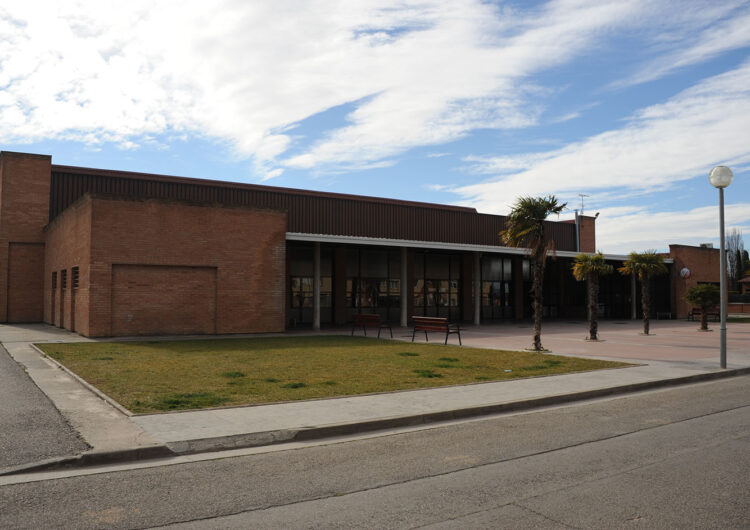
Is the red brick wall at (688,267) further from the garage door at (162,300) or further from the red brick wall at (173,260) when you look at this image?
the garage door at (162,300)

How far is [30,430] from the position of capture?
24.2ft

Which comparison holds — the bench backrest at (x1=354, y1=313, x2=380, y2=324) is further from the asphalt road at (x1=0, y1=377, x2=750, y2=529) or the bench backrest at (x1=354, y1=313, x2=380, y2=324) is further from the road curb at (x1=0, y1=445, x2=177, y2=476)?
A: the road curb at (x1=0, y1=445, x2=177, y2=476)

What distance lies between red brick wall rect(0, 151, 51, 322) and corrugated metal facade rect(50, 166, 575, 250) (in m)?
0.63

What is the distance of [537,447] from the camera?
706cm

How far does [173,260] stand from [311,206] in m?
11.0

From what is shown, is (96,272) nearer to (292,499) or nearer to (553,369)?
(553,369)

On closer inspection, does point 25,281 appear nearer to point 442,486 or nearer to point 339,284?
point 339,284

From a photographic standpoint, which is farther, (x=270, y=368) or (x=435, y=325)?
(x=435, y=325)

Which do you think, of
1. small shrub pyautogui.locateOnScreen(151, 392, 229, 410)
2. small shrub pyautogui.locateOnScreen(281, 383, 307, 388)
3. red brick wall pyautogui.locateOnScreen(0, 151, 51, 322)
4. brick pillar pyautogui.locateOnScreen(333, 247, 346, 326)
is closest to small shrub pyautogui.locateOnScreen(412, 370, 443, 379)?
small shrub pyautogui.locateOnScreen(281, 383, 307, 388)

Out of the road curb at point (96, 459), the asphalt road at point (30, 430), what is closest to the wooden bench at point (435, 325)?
the asphalt road at point (30, 430)

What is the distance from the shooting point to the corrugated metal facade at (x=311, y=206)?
29.0 meters

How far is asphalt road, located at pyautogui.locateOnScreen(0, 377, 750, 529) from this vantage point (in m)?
4.74

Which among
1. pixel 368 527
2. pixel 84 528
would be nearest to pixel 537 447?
pixel 368 527

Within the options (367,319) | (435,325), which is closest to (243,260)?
(367,319)
